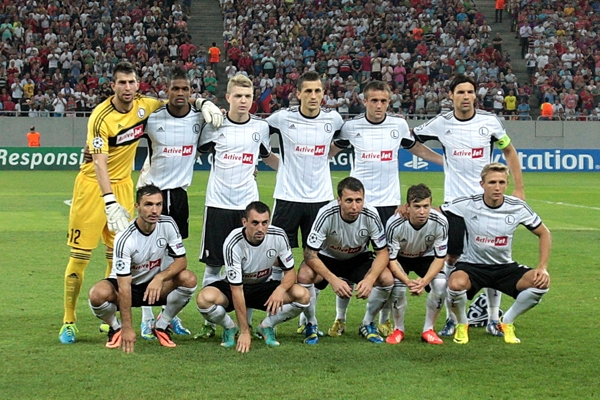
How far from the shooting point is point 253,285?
7426 mm

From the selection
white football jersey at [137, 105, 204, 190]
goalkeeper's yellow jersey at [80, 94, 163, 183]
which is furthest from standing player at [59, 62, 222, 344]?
white football jersey at [137, 105, 204, 190]

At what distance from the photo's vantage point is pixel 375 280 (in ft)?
24.3

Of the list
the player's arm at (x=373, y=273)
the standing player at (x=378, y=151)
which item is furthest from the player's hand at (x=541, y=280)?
the standing player at (x=378, y=151)

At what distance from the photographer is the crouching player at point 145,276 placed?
23.0 ft

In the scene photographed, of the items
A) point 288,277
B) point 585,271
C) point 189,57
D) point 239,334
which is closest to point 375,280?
point 288,277

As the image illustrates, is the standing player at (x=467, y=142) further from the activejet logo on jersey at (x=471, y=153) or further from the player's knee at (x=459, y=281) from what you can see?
the player's knee at (x=459, y=281)

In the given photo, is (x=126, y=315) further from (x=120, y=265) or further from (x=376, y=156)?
(x=376, y=156)

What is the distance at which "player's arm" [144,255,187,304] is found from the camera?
709 centimetres

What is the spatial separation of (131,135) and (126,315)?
66.0 inches

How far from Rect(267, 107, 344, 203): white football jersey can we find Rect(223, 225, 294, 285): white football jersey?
76 centimetres

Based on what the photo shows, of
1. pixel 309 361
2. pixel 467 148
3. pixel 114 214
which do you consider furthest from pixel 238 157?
pixel 467 148

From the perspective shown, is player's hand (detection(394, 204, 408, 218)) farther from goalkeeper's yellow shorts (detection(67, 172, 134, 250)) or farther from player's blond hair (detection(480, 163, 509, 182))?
goalkeeper's yellow shorts (detection(67, 172, 134, 250))

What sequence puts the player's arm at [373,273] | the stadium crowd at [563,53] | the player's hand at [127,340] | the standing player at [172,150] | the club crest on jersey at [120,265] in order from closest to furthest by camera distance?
the player's hand at [127,340]
the club crest on jersey at [120,265]
the player's arm at [373,273]
the standing player at [172,150]
the stadium crowd at [563,53]

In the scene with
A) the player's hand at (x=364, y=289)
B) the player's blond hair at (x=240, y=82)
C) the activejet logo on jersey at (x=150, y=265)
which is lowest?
the player's hand at (x=364, y=289)
